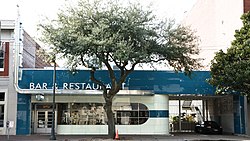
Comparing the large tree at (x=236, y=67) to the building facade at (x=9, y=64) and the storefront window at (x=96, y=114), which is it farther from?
the building facade at (x=9, y=64)

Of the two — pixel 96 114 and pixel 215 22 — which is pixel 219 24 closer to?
pixel 215 22

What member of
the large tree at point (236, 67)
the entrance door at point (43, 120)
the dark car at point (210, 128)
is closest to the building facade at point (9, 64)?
the entrance door at point (43, 120)

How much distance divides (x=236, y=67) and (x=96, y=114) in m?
11.9

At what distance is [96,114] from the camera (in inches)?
1242

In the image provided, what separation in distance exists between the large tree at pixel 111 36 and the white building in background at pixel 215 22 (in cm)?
594

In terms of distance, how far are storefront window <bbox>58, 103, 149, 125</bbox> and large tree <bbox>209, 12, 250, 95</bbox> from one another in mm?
6804

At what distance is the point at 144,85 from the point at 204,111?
43.7 ft

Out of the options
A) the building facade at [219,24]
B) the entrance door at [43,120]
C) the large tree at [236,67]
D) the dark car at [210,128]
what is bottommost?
the dark car at [210,128]

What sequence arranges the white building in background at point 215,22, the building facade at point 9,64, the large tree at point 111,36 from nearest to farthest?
the large tree at point 111,36 < the building facade at point 9,64 < the white building in background at point 215,22

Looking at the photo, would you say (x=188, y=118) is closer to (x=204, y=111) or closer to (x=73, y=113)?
(x=204, y=111)

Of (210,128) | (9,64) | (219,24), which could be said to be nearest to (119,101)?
(210,128)

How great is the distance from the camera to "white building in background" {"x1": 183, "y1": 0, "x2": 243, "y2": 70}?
34594 millimetres

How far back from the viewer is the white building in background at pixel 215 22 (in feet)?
113

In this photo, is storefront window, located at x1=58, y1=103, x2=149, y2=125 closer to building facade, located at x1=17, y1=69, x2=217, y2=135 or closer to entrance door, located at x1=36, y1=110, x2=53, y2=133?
building facade, located at x1=17, y1=69, x2=217, y2=135
